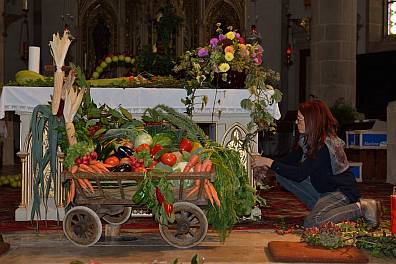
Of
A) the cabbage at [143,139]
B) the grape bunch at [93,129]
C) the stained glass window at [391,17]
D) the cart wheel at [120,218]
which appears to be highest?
the stained glass window at [391,17]

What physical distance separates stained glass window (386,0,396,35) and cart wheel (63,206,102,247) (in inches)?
612

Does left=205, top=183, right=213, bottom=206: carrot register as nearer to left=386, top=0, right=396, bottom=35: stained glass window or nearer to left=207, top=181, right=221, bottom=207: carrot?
left=207, top=181, right=221, bottom=207: carrot

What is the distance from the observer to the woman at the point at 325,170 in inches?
231

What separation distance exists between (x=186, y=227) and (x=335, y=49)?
10.9m

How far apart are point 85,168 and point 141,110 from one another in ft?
6.17

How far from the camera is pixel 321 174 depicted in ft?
19.5

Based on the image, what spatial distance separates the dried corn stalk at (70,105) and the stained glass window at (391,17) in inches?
598

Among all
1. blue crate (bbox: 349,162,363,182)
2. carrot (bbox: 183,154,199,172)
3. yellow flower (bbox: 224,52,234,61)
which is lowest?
blue crate (bbox: 349,162,363,182)

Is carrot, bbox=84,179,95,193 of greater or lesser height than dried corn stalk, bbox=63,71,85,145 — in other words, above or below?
below

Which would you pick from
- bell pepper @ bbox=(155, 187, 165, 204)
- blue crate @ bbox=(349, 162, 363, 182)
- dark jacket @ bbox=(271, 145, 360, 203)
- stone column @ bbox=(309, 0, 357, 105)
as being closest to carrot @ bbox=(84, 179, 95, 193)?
bell pepper @ bbox=(155, 187, 165, 204)

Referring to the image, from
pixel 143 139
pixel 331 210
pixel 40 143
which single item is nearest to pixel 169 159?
pixel 143 139

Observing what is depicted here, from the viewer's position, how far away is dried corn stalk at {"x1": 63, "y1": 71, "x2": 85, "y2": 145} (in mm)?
5461

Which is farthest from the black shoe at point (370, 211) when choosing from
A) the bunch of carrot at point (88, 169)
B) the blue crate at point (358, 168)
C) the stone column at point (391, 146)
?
the blue crate at point (358, 168)

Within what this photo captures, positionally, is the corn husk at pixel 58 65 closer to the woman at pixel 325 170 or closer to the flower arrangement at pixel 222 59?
the flower arrangement at pixel 222 59
